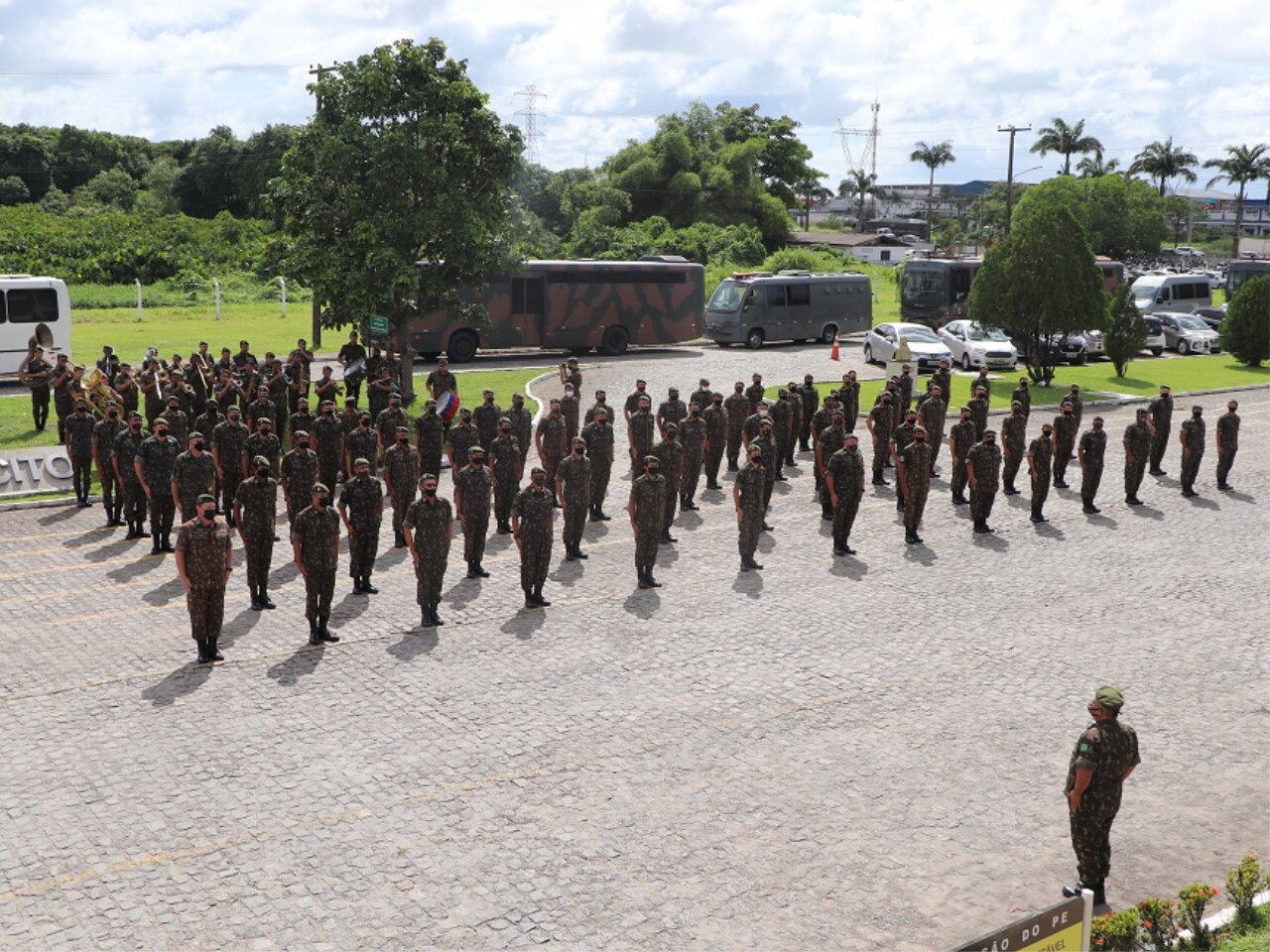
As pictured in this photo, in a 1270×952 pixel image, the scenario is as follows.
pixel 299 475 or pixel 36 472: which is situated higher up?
pixel 299 475


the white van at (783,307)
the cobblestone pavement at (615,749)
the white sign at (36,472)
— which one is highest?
the white van at (783,307)

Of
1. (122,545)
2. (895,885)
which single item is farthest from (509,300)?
(895,885)

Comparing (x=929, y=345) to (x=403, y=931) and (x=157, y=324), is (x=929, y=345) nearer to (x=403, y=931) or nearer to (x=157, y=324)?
(x=157, y=324)

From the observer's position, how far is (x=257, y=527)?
13.5 m

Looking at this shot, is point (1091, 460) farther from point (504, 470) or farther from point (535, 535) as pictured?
point (535, 535)

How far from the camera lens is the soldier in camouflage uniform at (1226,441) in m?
20.8

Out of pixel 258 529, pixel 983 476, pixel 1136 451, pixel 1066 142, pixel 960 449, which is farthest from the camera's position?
pixel 1066 142

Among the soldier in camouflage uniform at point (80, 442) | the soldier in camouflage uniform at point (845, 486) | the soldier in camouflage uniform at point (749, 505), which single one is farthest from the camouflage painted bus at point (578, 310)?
the soldier in camouflage uniform at point (749, 505)

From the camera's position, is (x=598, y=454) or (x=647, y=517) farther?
(x=598, y=454)

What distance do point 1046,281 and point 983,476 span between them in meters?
15.2

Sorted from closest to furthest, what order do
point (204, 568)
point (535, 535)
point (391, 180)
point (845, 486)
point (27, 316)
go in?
point (204, 568) → point (535, 535) → point (845, 486) → point (391, 180) → point (27, 316)

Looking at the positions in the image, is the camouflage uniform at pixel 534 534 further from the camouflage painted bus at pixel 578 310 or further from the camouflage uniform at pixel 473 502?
the camouflage painted bus at pixel 578 310

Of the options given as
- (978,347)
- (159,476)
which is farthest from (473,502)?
(978,347)

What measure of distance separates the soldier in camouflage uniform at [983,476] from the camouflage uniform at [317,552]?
28.5 ft
